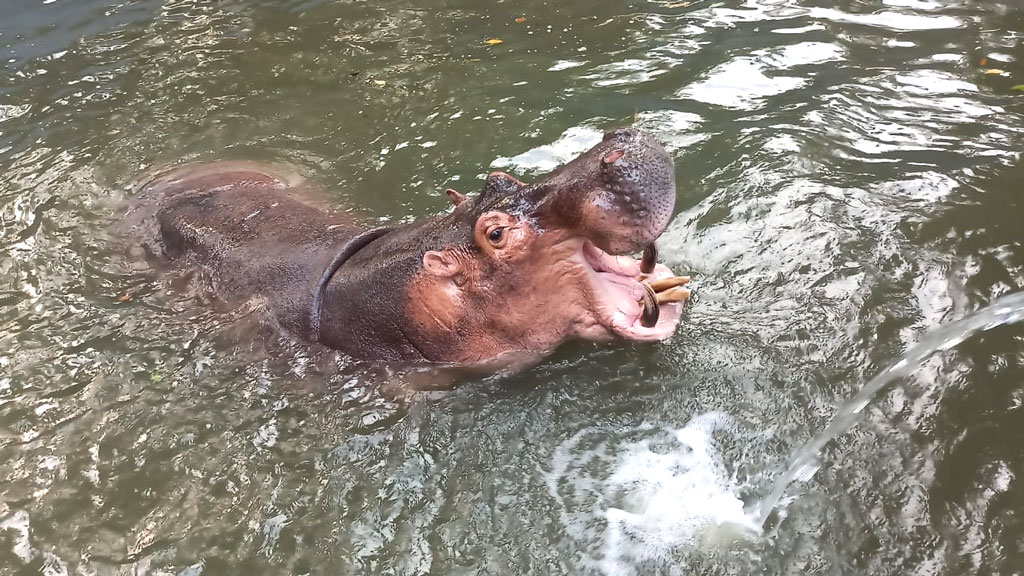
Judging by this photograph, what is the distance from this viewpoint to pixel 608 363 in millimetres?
3709

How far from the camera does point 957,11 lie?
6688mm

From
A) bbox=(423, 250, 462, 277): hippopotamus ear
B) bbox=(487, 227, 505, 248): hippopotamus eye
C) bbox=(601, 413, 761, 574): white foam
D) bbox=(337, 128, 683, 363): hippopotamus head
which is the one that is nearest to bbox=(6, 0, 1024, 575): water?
bbox=(601, 413, 761, 574): white foam

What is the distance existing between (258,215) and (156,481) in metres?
1.79

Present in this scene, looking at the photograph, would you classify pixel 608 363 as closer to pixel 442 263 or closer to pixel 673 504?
pixel 673 504

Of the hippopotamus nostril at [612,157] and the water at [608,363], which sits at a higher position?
the hippopotamus nostril at [612,157]

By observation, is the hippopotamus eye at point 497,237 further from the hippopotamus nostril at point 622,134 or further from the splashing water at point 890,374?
the splashing water at point 890,374

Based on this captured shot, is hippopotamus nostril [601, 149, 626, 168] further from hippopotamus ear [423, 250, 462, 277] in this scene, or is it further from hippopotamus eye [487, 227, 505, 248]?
hippopotamus ear [423, 250, 462, 277]

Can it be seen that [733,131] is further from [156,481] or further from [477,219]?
[156,481]

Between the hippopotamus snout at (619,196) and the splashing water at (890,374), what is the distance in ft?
3.76

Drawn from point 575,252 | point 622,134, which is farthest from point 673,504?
point 622,134

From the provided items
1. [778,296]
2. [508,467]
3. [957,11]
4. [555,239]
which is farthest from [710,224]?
[957,11]

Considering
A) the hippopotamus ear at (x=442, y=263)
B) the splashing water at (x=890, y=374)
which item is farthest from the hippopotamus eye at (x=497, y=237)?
the splashing water at (x=890, y=374)

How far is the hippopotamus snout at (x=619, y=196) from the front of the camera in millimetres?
2840

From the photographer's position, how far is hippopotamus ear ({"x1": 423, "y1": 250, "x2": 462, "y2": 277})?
10.6 feet
